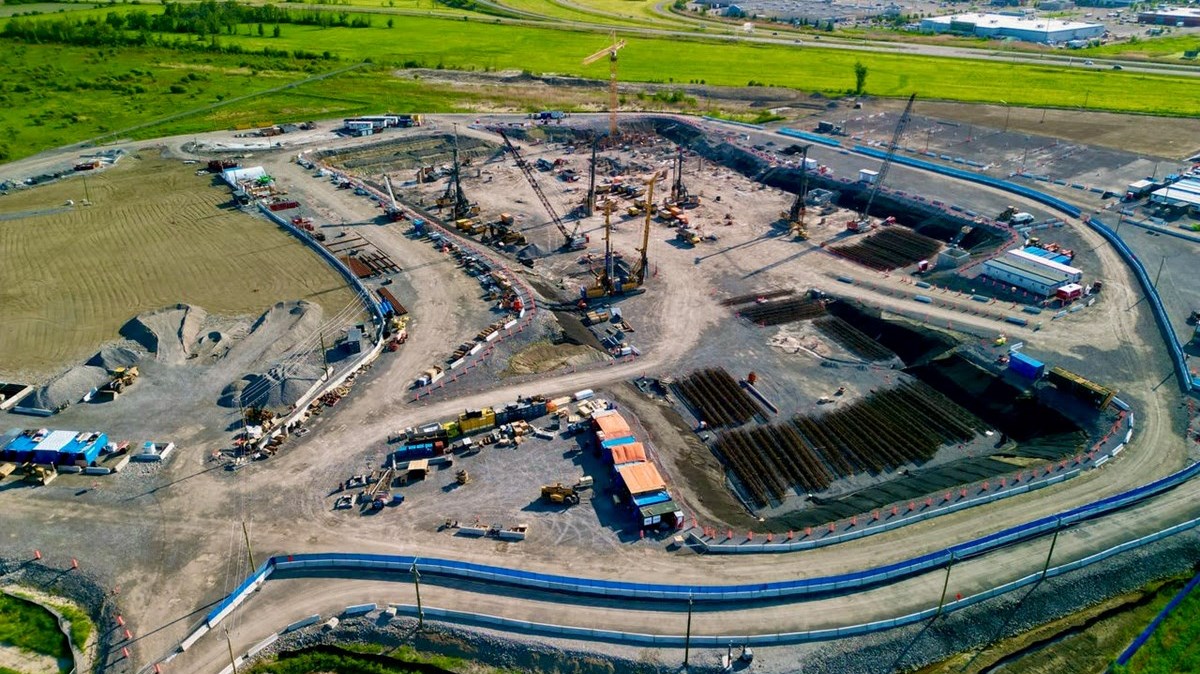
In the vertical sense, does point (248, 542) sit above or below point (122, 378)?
below

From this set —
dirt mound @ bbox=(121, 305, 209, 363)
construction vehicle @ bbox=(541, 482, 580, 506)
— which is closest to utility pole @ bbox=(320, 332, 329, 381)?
dirt mound @ bbox=(121, 305, 209, 363)

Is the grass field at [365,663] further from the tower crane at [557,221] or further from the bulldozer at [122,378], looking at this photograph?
the tower crane at [557,221]

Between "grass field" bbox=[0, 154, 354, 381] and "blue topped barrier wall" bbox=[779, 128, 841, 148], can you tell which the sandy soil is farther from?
"blue topped barrier wall" bbox=[779, 128, 841, 148]

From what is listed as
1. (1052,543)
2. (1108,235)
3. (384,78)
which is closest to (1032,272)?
(1108,235)

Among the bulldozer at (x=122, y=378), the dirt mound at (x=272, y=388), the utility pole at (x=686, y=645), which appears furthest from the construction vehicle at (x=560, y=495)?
the bulldozer at (x=122, y=378)

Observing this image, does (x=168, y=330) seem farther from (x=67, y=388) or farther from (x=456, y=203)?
(x=456, y=203)

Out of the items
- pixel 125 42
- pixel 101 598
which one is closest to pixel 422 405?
pixel 101 598

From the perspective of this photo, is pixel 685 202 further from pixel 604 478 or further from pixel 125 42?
pixel 125 42
